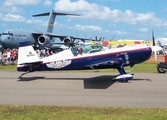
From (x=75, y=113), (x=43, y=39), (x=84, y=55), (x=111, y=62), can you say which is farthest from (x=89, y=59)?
(x=43, y=39)

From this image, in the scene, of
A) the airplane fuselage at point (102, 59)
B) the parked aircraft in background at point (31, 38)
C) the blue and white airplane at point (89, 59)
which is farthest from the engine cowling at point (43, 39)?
the airplane fuselage at point (102, 59)

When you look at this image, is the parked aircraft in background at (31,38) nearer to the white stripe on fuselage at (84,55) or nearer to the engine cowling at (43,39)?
the engine cowling at (43,39)

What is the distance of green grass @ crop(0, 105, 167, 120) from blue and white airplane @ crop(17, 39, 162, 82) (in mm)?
6389

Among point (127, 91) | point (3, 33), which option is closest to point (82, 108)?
point (127, 91)

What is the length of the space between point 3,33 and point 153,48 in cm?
2874

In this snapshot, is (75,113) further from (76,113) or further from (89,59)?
(89,59)

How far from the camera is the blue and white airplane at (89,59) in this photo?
14.0m

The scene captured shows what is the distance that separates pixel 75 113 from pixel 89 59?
738 cm

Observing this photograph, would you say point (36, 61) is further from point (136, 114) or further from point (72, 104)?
point (136, 114)

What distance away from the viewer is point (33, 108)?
7.67 meters

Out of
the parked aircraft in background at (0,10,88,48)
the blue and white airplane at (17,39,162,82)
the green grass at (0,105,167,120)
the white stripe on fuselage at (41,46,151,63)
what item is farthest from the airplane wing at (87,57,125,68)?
the parked aircraft in background at (0,10,88,48)

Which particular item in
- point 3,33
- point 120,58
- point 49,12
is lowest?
point 120,58

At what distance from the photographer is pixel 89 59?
14.3 meters

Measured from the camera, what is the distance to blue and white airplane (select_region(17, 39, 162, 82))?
1405 centimetres
